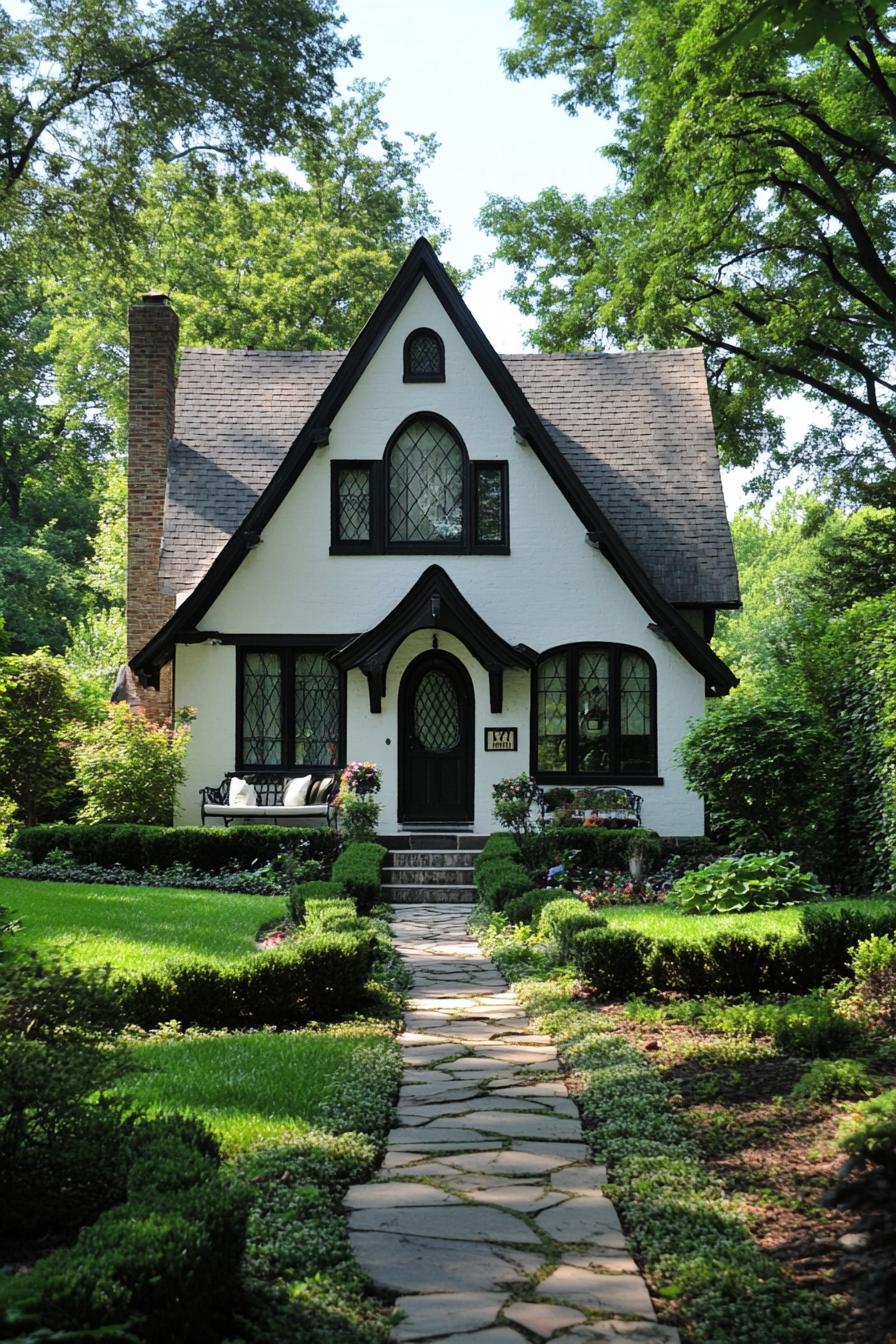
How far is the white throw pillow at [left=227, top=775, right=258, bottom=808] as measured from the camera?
764 inches

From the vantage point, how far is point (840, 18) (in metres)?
6.23

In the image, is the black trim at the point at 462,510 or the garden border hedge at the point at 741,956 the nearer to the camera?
the garden border hedge at the point at 741,956

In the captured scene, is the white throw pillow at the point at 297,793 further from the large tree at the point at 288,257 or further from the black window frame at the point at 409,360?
the large tree at the point at 288,257

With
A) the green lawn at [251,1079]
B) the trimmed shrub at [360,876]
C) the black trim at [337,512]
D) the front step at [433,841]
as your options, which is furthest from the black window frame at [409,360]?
the green lawn at [251,1079]

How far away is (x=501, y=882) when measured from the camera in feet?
45.4

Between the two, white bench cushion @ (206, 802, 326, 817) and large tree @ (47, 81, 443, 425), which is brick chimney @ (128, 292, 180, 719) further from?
large tree @ (47, 81, 443, 425)

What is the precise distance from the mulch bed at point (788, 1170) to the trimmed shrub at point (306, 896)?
427cm

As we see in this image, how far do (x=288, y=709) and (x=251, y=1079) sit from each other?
43.0 feet

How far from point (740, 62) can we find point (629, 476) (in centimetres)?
634

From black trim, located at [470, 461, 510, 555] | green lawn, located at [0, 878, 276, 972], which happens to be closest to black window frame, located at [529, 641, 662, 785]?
black trim, located at [470, 461, 510, 555]

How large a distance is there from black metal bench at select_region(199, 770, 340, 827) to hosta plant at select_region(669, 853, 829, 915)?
7017 mm

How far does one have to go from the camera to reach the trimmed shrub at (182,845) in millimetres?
17328

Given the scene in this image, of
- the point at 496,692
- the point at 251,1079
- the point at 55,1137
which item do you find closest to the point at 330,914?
the point at 251,1079

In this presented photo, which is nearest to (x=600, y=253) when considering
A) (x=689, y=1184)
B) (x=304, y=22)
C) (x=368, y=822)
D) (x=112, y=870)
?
(x=304, y=22)
